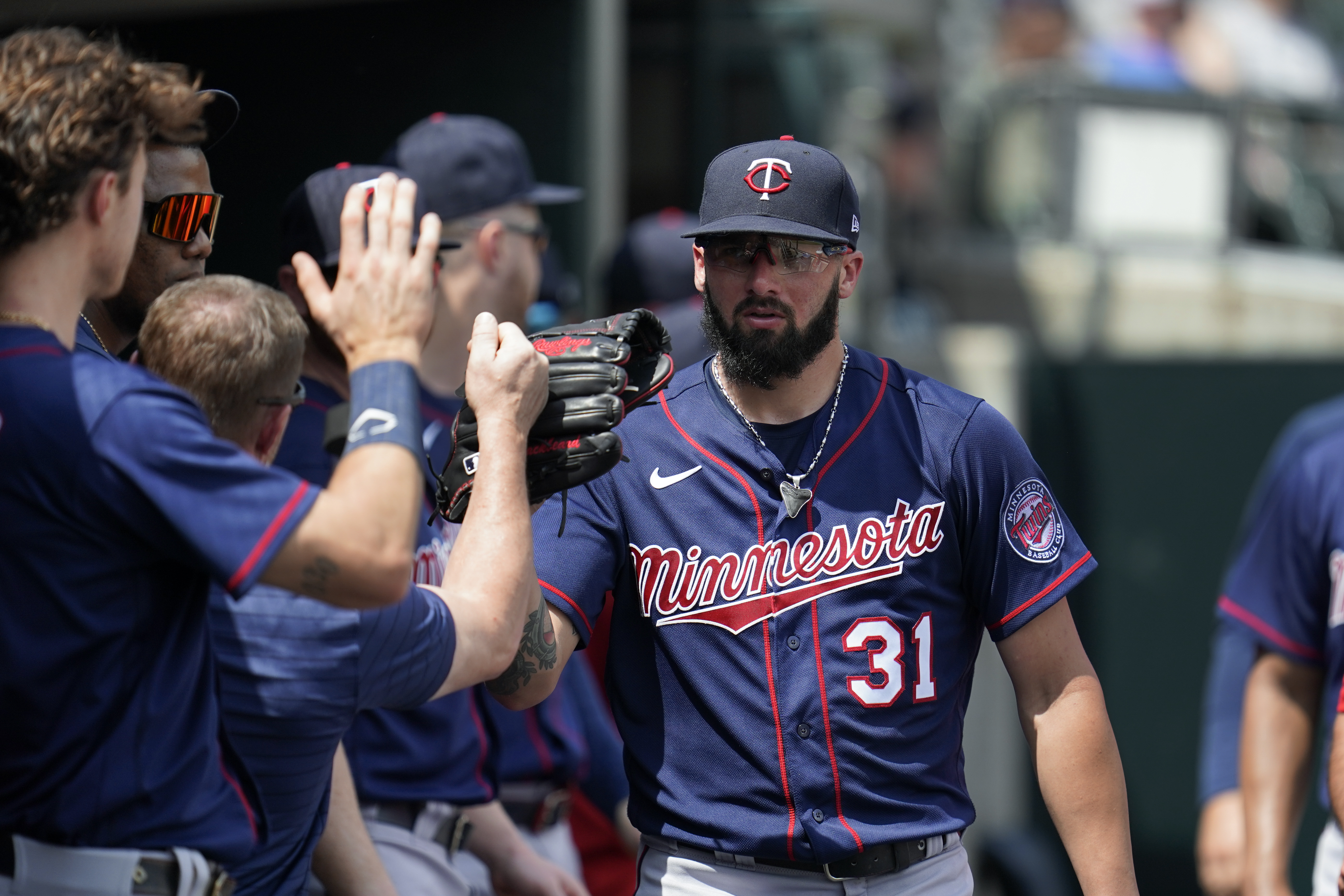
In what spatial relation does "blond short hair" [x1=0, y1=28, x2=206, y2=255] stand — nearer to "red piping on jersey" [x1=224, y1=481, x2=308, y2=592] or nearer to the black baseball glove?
"red piping on jersey" [x1=224, y1=481, x2=308, y2=592]

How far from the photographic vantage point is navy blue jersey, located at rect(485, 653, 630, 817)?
3.40 meters

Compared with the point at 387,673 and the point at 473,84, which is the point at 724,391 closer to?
the point at 387,673

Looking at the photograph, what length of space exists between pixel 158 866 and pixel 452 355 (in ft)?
5.81

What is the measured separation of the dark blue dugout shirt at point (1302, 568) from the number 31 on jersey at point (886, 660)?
1.39 meters

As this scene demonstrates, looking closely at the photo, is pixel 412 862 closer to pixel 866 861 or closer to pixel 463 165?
pixel 866 861

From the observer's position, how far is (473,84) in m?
4.73

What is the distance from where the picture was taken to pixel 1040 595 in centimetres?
244

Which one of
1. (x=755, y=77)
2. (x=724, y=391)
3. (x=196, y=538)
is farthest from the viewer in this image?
(x=755, y=77)

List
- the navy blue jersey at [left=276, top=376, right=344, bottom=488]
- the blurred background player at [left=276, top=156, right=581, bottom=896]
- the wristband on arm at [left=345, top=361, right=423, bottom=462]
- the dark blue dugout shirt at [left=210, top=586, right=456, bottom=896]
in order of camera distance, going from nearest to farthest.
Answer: the wristband on arm at [left=345, top=361, right=423, bottom=462] < the dark blue dugout shirt at [left=210, top=586, right=456, bottom=896] < the navy blue jersey at [left=276, top=376, right=344, bottom=488] < the blurred background player at [left=276, top=156, right=581, bottom=896]

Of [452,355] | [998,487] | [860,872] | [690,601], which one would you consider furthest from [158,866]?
[452,355]

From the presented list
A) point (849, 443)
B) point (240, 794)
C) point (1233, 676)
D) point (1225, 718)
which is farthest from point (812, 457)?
point (1225, 718)

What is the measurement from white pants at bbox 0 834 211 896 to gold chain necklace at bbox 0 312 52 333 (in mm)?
621

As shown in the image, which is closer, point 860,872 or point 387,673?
point 387,673

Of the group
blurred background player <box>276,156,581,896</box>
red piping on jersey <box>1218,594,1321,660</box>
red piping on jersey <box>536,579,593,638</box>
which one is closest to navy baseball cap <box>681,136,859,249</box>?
red piping on jersey <box>536,579,593,638</box>
